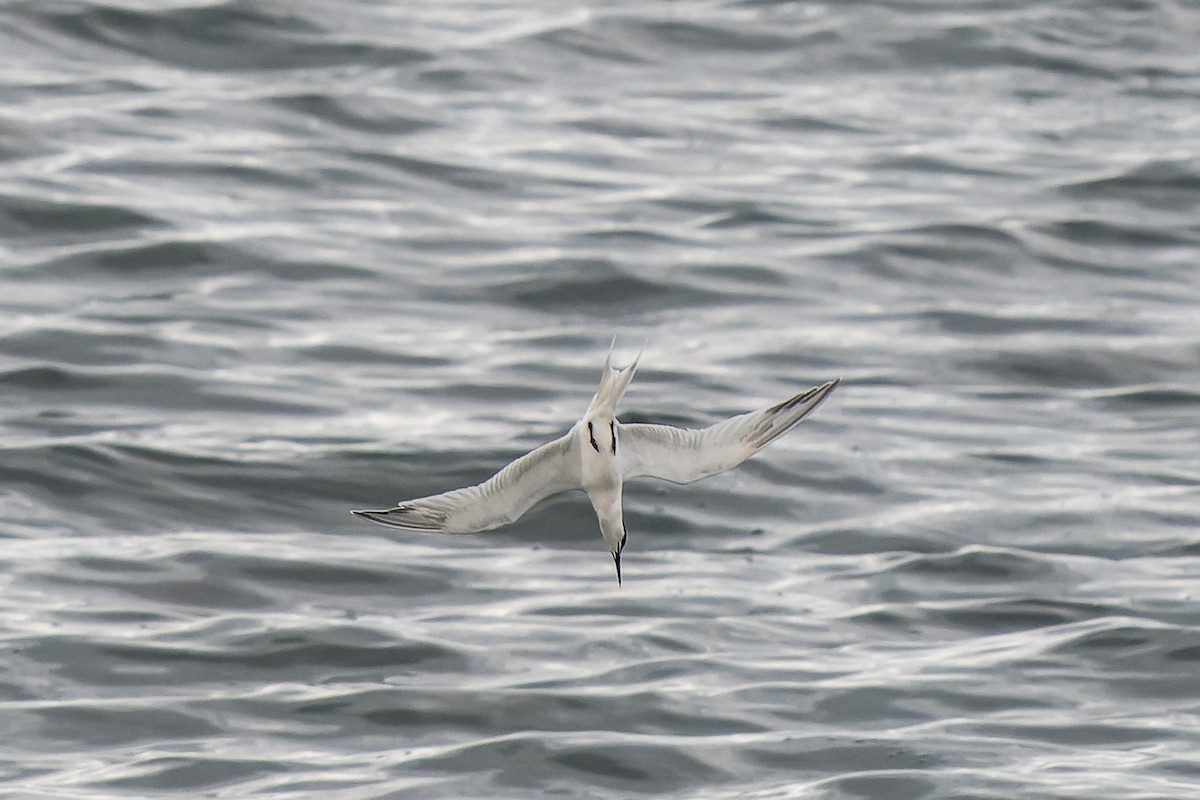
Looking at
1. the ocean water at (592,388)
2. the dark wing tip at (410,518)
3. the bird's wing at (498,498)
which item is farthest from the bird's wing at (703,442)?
the ocean water at (592,388)

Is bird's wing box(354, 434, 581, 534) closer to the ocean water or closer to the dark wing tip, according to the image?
the dark wing tip

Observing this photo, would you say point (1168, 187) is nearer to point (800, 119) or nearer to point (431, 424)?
point (800, 119)

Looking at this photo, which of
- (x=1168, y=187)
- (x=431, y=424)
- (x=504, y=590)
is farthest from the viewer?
(x=1168, y=187)

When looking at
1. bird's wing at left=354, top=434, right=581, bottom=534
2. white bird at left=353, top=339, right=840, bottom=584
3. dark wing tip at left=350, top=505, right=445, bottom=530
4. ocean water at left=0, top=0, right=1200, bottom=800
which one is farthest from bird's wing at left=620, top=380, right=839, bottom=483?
ocean water at left=0, top=0, right=1200, bottom=800

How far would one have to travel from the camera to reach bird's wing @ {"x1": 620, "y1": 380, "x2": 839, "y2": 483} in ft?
24.1

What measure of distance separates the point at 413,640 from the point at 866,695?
196cm

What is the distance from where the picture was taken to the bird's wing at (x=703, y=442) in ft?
24.1

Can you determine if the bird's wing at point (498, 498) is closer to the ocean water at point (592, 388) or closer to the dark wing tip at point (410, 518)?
the dark wing tip at point (410, 518)

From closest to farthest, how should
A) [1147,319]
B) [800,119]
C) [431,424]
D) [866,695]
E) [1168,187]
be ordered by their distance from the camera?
1. [866,695]
2. [431,424]
3. [1147,319]
4. [1168,187]
5. [800,119]

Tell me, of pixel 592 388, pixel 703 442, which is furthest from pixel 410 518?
pixel 592 388

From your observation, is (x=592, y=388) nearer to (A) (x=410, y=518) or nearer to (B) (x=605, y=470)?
(A) (x=410, y=518)

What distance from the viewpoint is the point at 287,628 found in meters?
10.5

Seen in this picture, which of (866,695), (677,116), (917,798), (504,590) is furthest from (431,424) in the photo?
(677,116)

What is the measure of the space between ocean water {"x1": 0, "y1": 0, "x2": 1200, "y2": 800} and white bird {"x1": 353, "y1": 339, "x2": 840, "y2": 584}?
77.1 inches
